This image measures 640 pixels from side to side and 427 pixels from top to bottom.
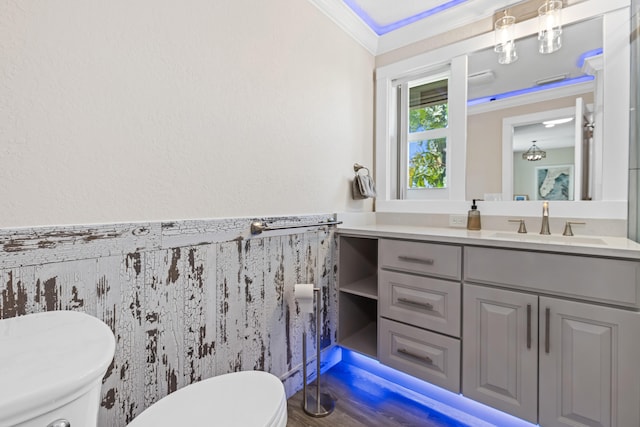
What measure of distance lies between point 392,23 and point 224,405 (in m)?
2.48

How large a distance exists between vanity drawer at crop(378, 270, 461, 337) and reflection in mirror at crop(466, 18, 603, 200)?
0.79 m

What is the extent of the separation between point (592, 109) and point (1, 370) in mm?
2417

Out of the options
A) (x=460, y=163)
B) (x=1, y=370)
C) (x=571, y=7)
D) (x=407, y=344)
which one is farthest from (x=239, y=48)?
(x=571, y=7)

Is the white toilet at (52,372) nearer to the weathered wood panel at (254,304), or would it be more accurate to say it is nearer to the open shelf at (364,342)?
the weathered wood panel at (254,304)

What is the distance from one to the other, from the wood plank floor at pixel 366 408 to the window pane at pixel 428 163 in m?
1.35

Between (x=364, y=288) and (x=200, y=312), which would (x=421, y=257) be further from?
(x=200, y=312)

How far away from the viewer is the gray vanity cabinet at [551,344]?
1089 mm

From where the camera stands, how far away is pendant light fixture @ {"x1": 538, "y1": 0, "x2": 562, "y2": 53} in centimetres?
166

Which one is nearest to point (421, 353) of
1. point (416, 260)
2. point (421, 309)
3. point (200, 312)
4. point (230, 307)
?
point (421, 309)

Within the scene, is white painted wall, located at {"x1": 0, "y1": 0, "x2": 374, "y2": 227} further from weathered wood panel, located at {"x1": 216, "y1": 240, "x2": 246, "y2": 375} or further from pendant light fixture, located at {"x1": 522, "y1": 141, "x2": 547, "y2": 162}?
pendant light fixture, located at {"x1": 522, "y1": 141, "x2": 547, "y2": 162}

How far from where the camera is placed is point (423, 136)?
86.6 inches

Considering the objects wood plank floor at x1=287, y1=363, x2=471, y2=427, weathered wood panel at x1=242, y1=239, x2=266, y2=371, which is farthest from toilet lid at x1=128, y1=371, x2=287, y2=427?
wood plank floor at x1=287, y1=363, x2=471, y2=427

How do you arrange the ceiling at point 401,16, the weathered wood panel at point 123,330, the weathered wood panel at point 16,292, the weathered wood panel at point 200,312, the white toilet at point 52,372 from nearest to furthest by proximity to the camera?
the white toilet at point 52,372 → the weathered wood panel at point 16,292 → the weathered wood panel at point 123,330 → the weathered wood panel at point 200,312 → the ceiling at point 401,16

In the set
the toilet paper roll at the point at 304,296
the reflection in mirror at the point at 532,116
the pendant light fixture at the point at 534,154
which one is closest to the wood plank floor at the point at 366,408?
the toilet paper roll at the point at 304,296
